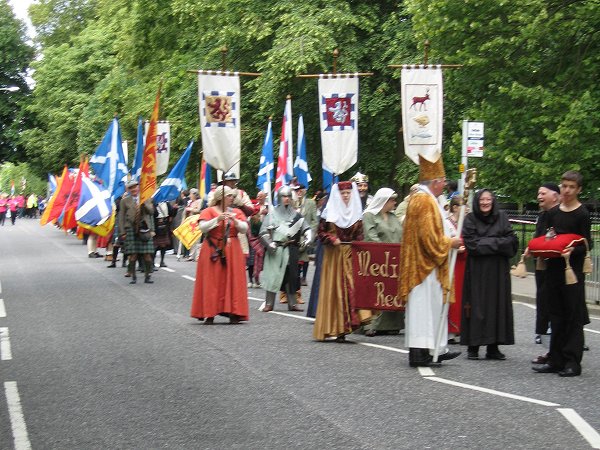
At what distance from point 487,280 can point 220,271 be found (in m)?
4.54

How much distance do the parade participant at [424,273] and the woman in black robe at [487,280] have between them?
29.5 inches

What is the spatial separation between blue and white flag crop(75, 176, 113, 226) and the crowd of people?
12.3m

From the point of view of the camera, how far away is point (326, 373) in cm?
1180

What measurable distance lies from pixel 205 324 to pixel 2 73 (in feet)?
117

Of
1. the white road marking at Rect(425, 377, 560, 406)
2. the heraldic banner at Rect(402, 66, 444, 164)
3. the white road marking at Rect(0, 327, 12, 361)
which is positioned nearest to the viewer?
the white road marking at Rect(425, 377, 560, 406)

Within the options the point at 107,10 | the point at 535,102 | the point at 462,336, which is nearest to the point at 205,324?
the point at 462,336

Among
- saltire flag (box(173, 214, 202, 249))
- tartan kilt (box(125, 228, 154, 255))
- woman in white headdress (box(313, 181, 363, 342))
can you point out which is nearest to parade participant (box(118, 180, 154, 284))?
tartan kilt (box(125, 228, 154, 255))

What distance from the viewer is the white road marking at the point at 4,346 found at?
13.4m

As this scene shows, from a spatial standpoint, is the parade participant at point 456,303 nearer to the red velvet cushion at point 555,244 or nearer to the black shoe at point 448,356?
the black shoe at point 448,356

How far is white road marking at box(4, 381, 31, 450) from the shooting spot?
340 inches

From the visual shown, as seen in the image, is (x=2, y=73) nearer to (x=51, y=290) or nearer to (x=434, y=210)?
(x=51, y=290)

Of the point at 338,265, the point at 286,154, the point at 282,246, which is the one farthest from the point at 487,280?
the point at 286,154

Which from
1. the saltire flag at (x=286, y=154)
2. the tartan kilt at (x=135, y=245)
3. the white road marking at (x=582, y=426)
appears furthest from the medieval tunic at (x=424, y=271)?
the saltire flag at (x=286, y=154)

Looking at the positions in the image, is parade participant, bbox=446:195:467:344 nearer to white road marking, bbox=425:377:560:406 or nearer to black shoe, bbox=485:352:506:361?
black shoe, bbox=485:352:506:361
